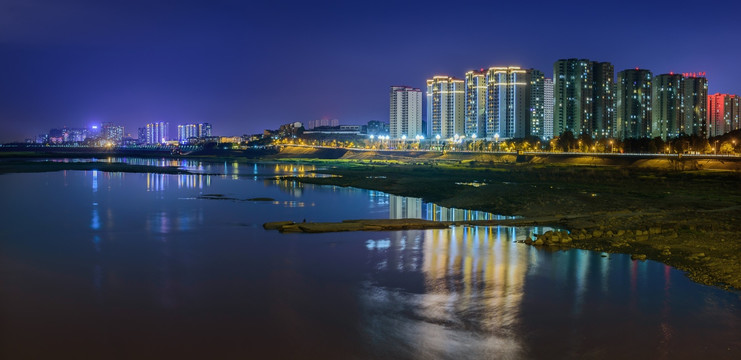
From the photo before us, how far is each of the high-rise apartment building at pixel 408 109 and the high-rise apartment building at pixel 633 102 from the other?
5795 cm

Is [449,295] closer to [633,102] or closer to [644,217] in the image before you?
[644,217]

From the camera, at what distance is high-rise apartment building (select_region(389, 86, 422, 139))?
173500mm

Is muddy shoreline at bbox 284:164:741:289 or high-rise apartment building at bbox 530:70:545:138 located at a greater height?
high-rise apartment building at bbox 530:70:545:138

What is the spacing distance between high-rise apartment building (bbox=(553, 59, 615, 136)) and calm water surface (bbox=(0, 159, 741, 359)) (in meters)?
120

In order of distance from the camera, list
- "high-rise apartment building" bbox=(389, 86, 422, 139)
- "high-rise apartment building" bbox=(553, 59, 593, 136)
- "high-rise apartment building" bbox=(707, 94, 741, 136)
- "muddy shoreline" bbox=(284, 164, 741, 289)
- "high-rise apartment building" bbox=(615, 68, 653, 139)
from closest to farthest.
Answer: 1. "muddy shoreline" bbox=(284, 164, 741, 289)
2. "high-rise apartment building" bbox=(553, 59, 593, 136)
3. "high-rise apartment building" bbox=(615, 68, 653, 139)
4. "high-rise apartment building" bbox=(707, 94, 741, 136)
5. "high-rise apartment building" bbox=(389, 86, 422, 139)

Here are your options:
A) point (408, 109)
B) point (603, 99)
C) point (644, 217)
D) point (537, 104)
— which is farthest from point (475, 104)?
point (644, 217)

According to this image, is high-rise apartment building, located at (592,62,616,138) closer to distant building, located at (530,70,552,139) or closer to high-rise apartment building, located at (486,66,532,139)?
distant building, located at (530,70,552,139)

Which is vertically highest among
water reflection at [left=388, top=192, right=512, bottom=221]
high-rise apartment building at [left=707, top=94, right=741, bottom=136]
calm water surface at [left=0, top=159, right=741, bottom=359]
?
high-rise apartment building at [left=707, top=94, right=741, bottom=136]

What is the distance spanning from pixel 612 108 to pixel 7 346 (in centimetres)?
14598

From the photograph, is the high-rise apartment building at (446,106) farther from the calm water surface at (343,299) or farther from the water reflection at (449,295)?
the water reflection at (449,295)

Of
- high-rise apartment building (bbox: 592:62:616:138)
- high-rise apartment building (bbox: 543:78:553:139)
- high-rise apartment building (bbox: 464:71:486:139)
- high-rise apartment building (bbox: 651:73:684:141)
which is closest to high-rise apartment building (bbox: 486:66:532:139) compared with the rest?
high-rise apartment building (bbox: 464:71:486:139)

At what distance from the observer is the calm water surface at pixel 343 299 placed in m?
9.34

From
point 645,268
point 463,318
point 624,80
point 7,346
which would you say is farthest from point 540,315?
point 624,80

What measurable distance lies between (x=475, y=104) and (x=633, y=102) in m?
37.3
